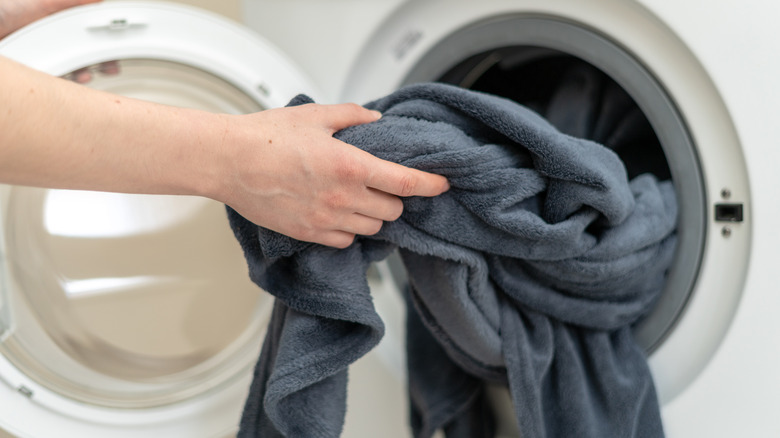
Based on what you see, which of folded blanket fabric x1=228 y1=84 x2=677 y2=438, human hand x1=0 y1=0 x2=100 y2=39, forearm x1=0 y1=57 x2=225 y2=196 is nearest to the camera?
forearm x1=0 y1=57 x2=225 y2=196

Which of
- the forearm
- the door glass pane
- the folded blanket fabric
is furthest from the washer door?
the forearm

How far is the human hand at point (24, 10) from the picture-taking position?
65cm

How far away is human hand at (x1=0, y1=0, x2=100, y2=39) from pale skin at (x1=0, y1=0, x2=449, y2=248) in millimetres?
327

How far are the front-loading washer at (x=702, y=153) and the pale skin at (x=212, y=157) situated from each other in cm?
24

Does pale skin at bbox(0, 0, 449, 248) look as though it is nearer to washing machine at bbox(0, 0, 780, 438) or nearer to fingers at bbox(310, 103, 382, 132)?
fingers at bbox(310, 103, 382, 132)

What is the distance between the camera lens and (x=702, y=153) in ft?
1.88

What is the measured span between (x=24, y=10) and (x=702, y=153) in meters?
0.74

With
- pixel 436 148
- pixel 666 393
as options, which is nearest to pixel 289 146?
pixel 436 148

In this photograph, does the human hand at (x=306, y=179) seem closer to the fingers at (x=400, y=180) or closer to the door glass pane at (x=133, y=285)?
the fingers at (x=400, y=180)

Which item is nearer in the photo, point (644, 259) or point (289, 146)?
point (289, 146)

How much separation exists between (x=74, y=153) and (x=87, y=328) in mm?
382

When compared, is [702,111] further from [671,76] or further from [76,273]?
[76,273]

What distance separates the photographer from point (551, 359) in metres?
0.60

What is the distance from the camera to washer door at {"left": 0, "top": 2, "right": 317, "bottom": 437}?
654 millimetres
